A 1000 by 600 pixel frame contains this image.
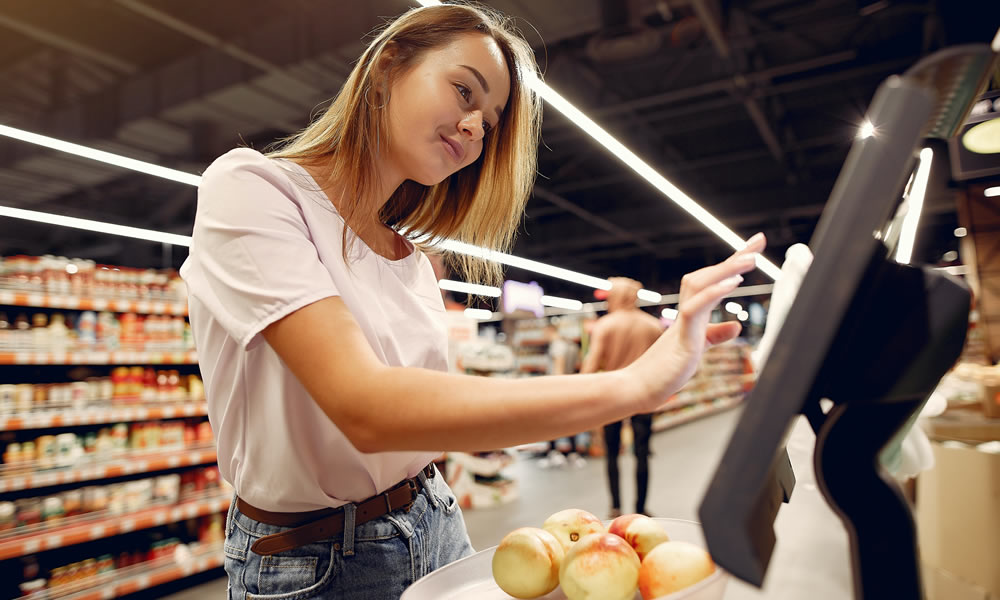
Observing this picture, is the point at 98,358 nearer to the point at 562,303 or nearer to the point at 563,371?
the point at 563,371

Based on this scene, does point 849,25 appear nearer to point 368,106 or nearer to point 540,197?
point 540,197

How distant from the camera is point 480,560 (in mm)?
897

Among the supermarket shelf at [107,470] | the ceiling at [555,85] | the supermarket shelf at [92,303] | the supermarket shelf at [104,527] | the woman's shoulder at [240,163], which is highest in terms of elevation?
the ceiling at [555,85]

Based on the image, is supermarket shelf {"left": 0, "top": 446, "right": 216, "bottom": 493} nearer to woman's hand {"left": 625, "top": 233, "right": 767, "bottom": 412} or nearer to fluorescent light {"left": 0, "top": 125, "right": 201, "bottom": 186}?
fluorescent light {"left": 0, "top": 125, "right": 201, "bottom": 186}

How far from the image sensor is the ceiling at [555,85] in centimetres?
604

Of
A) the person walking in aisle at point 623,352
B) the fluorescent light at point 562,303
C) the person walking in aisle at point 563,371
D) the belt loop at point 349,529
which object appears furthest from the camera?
the fluorescent light at point 562,303

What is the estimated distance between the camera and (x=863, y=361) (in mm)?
563

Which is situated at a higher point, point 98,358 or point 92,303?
point 92,303

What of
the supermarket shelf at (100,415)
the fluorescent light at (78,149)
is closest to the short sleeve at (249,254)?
the supermarket shelf at (100,415)

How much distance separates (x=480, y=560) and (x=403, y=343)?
40cm

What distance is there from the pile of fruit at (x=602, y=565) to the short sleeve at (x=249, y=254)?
0.42m

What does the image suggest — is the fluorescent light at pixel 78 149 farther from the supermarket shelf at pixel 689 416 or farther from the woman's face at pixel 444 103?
the supermarket shelf at pixel 689 416

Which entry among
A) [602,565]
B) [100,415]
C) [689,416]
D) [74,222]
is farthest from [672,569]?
[689,416]

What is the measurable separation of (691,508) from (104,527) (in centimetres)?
487
